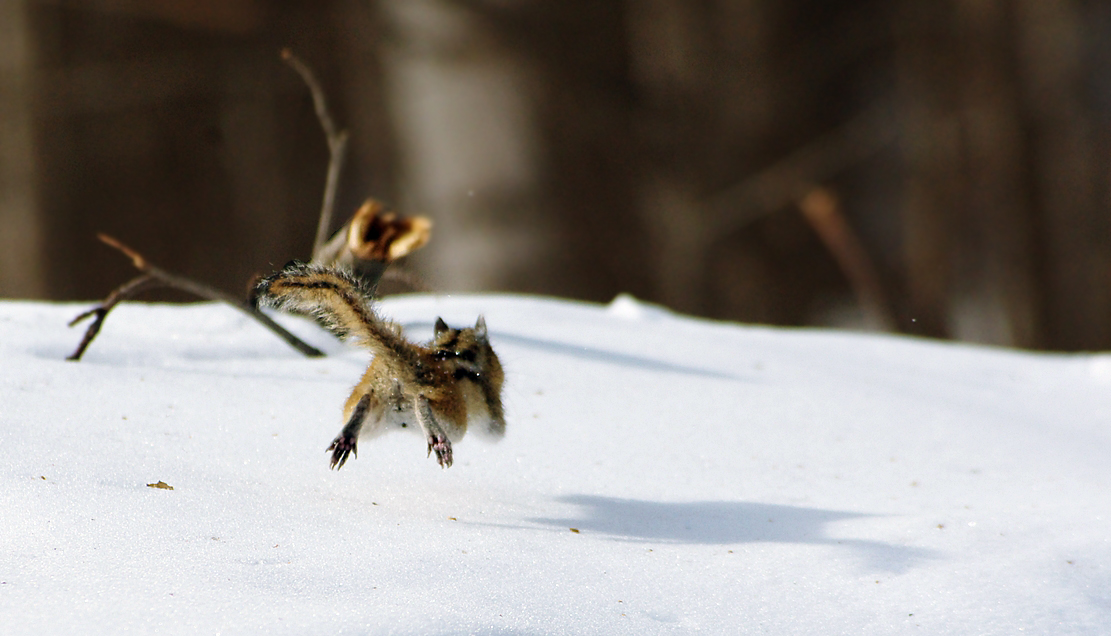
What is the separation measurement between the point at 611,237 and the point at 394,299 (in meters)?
3.26

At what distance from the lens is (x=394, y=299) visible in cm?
279

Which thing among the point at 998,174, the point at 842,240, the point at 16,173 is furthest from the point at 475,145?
the point at 16,173

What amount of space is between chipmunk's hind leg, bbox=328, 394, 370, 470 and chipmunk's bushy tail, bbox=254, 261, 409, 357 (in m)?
0.08

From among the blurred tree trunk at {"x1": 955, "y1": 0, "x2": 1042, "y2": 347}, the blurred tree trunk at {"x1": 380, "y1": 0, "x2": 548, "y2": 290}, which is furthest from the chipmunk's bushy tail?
the blurred tree trunk at {"x1": 955, "y1": 0, "x2": 1042, "y2": 347}

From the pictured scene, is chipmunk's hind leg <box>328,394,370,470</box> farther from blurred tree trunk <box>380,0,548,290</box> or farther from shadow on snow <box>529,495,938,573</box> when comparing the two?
blurred tree trunk <box>380,0,548,290</box>

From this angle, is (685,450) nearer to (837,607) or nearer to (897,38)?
(837,607)

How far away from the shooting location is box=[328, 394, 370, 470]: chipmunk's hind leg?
120 centimetres

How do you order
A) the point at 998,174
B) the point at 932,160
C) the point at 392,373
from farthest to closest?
the point at 932,160 → the point at 998,174 → the point at 392,373

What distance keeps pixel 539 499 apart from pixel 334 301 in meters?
0.40

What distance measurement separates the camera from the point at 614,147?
5922 mm

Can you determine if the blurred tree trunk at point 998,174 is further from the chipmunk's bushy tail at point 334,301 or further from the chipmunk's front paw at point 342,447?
the chipmunk's front paw at point 342,447

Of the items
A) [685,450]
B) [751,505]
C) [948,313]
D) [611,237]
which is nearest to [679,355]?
[685,450]

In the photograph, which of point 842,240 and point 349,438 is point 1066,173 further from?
point 349,438

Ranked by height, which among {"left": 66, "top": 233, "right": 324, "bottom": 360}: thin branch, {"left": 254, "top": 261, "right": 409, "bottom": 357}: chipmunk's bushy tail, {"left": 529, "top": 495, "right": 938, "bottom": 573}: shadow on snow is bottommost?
{"left": 529, "top": 495, "right": 938, "bottom": 573}: shadow on snow
